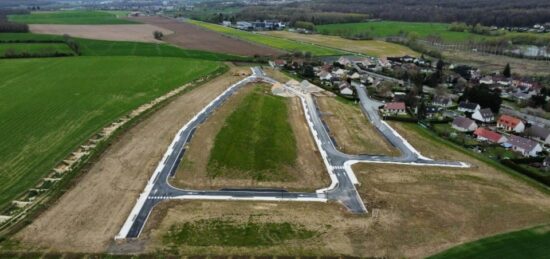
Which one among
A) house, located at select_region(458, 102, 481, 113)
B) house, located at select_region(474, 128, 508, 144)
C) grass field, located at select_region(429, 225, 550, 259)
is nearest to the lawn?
grass field, located at select_region(429, 225, 550, 259)

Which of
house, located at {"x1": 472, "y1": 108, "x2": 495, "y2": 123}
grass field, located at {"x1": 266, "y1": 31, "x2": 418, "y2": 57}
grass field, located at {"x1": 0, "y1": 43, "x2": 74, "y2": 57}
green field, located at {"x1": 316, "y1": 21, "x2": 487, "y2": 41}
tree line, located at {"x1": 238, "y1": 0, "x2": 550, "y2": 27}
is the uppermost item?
tree line, located at {"x1": 238, "y1": 0, "x2": 550, "y2": 27}

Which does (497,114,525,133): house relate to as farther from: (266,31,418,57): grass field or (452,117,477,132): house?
(266,31,418,57): grass field

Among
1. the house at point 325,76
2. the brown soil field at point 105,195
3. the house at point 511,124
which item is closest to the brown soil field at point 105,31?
the house at point 325,76

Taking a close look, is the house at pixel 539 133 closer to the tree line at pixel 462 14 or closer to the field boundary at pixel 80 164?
the field boundary at pixel 80 164

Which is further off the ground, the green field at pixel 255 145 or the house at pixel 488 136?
the house at pixel 488 136

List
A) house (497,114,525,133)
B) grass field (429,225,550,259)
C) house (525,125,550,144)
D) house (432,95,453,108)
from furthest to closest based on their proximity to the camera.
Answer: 1. house (432,95,453,108)
2. house (497,114,525,133)
3. house (525,125,550,144)
4. grass field (429,225,550,259)

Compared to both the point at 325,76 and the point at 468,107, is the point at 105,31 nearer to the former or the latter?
the point at 325,76
